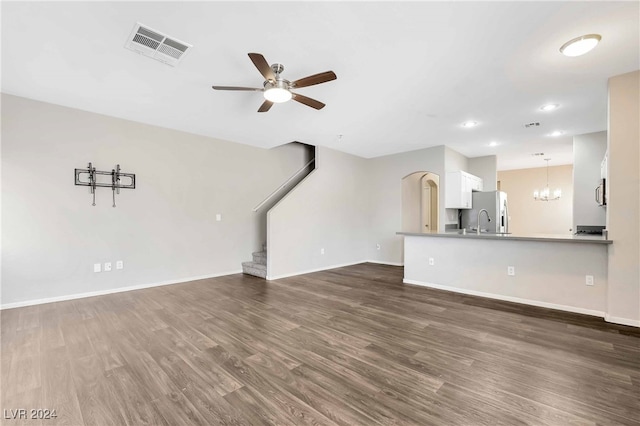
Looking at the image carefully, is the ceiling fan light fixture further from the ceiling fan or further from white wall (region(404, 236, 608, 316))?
white wall (region(404, 236, 608, 316))

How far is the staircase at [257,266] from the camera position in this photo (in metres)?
5.50

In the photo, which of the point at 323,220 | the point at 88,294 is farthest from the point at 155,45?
the point at 323,220

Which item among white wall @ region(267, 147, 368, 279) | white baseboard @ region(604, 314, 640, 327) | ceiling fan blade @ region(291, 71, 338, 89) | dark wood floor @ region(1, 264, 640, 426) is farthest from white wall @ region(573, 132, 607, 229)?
ceiling fan blade @ region(291, 71, 338, 89)

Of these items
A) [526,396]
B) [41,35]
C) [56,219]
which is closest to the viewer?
[526,396]

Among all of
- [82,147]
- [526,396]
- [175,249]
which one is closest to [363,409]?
[526,396]

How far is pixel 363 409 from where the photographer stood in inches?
67.2

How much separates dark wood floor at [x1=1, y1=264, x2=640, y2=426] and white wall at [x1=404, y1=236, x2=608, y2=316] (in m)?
0.31

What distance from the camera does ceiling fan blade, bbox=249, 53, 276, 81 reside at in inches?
90.3

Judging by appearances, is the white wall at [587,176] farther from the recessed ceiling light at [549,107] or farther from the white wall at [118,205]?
the white wall at [118,205]

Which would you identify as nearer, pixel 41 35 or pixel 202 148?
pixel 41 35

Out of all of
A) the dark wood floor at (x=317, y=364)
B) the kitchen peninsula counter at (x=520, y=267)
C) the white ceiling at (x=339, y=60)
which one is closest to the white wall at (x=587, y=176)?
the white ceiling at (x=339, y=60)

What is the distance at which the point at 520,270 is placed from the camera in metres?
3.92

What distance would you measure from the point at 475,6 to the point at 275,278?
488 centimetres

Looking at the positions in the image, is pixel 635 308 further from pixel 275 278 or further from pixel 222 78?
pixel 222 78
